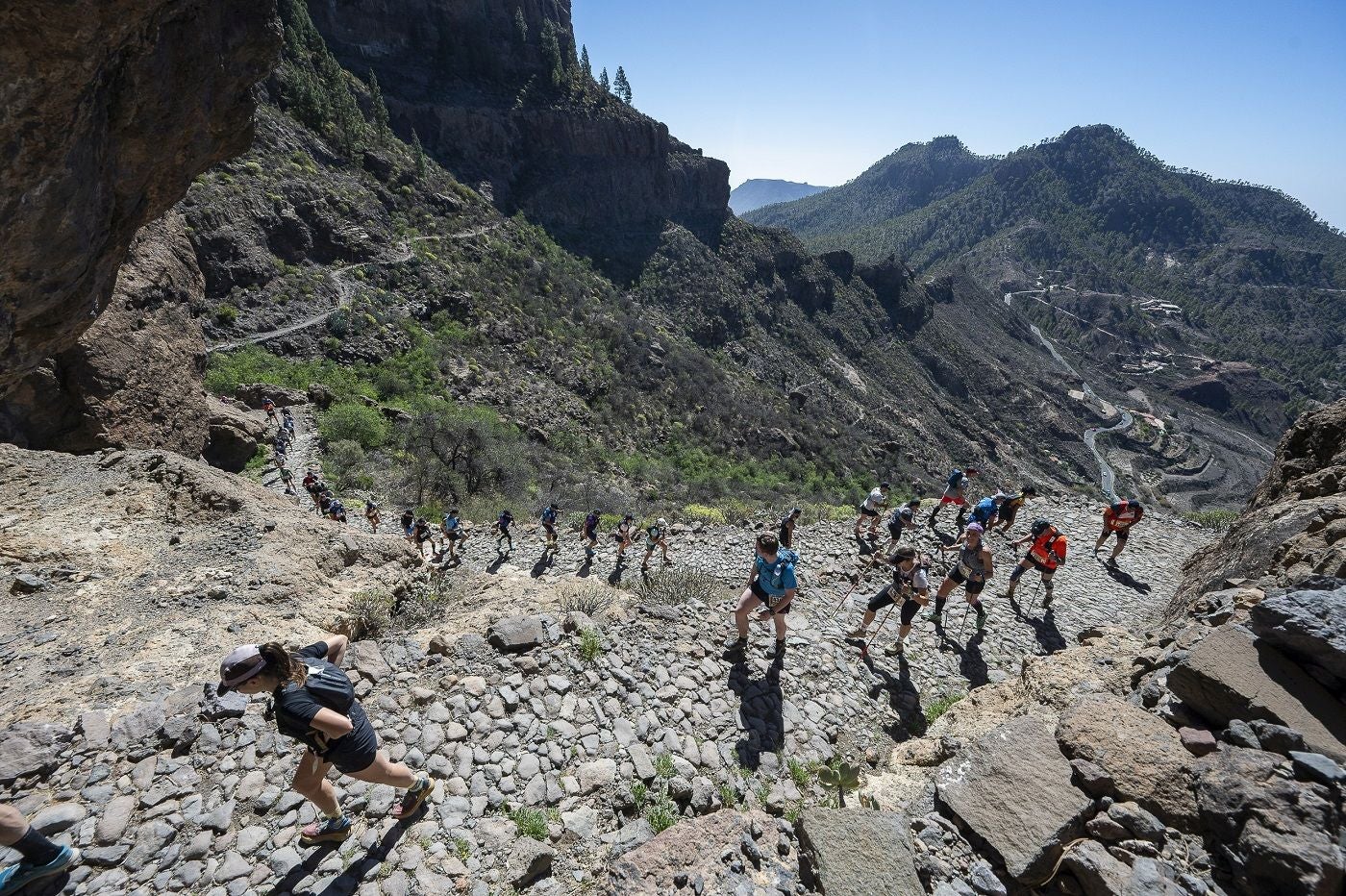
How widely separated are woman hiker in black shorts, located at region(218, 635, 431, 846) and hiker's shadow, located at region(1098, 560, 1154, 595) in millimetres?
13092

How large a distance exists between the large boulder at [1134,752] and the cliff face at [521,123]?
2047 inches

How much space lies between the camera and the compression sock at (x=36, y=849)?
3018 millimetres

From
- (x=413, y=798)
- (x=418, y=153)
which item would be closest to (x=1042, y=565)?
(x=413, y=798)

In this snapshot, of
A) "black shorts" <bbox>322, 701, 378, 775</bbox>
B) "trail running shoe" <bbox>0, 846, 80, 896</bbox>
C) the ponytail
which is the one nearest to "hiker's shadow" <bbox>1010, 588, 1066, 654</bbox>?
"black shorts" <bbox>322, 701, 378, 775</bbox>

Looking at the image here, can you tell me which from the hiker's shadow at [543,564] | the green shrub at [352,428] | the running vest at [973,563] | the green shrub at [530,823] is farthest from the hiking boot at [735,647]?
the green shrub at [352,428]

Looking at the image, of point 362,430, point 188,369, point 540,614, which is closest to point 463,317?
point 362,430

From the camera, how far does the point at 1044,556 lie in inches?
372

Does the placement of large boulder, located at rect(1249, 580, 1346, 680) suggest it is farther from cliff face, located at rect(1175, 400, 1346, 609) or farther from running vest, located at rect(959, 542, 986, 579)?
running vest, located at rect(959, 542, 986, 579)

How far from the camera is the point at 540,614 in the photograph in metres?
6.21

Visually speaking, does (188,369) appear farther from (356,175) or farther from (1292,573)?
(356,175)

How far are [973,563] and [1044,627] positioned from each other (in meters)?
2.09

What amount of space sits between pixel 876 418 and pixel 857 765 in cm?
4770

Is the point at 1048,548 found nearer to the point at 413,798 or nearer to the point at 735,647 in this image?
the point at 735,647

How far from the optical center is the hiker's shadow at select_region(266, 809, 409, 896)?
332 centimetres
